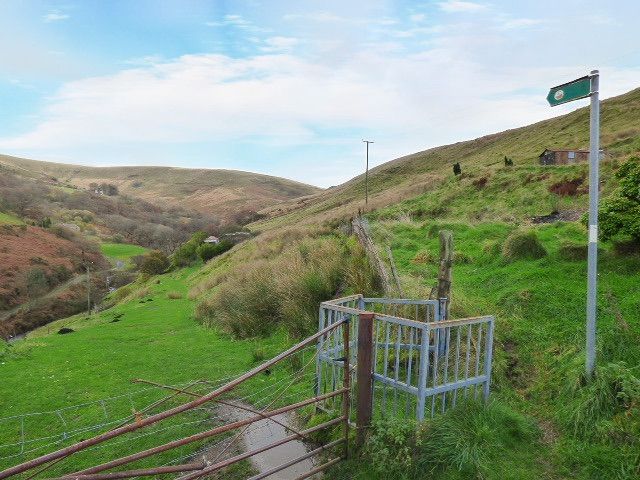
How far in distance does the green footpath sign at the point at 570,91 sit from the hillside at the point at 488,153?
20354mm

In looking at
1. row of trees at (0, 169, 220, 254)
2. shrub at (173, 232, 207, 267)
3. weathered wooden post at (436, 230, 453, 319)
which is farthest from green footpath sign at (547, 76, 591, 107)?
row of trees at (0, 169, 220, 254)

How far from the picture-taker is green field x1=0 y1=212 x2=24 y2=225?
71244 mm

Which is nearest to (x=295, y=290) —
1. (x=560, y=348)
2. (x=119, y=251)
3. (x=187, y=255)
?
(x=560, y=348)

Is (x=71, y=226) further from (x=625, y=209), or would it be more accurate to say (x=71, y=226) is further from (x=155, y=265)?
(x=625, y=209)

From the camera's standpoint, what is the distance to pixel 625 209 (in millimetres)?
8914

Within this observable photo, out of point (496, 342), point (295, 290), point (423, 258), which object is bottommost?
point (496, 342)

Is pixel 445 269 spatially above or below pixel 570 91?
below

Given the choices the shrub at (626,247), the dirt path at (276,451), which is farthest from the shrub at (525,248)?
the dirt path at (276,451)

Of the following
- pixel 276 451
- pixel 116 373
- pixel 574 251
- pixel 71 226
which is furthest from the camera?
pixel 71 226

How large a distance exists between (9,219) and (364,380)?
86247 mm

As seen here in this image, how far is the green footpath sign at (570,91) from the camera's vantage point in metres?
5.09

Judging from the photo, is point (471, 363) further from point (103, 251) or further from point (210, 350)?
point (103, 251)

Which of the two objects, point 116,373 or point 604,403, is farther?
point 116,373

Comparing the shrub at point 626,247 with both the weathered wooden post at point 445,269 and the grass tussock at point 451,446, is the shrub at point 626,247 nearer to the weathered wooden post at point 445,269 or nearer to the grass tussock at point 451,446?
the weathered wooden post at point 445,269
